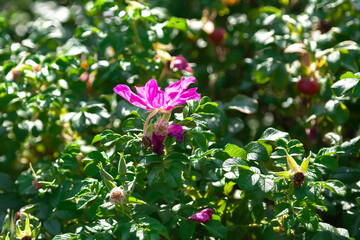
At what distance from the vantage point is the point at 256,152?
142 cm

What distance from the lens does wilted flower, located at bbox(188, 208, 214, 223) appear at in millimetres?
1350

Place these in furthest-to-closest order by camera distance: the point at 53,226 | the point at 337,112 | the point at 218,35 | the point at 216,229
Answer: the point at 218,35, the point at 337,112, the point at 53,226, the point at 216,229

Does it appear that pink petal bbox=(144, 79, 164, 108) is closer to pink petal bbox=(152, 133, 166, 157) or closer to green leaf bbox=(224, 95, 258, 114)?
pink petal bbox=(152, 133, 166, 157)

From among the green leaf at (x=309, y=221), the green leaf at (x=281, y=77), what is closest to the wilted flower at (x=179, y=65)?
the green leaf at (x=281, y=77)

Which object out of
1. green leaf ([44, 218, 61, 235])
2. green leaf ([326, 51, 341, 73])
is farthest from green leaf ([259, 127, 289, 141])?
green leaf ([44, 218, 61, 235])

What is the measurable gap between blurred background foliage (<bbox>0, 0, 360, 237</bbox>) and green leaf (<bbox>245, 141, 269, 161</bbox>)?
0.73 feet

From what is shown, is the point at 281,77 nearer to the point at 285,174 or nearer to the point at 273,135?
the point at 273,135

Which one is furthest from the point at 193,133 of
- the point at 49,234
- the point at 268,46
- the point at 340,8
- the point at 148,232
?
the point at 340,8

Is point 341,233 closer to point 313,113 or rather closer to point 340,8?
point 313,113

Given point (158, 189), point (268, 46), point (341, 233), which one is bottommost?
point (158, 189)

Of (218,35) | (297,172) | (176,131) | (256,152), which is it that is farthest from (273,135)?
(218,35)

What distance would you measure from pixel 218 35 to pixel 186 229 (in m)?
1.16

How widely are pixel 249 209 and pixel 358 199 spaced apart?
0.31 metres

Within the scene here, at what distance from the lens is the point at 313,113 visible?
175cm
